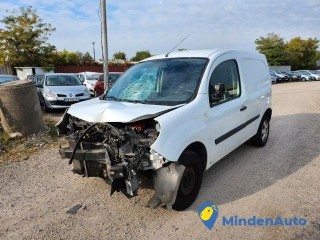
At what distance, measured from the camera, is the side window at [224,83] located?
4.16m

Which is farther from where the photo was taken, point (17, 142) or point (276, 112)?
point (276, 112)

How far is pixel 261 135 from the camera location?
6195 mm

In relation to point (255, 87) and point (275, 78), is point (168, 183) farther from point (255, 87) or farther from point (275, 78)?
point (275, 78)

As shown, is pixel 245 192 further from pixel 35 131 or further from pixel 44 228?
pixel 35 131

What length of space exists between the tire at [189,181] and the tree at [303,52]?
195 ft

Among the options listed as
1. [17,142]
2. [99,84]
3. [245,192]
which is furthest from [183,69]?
[99,84]

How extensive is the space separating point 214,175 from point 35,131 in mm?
4918

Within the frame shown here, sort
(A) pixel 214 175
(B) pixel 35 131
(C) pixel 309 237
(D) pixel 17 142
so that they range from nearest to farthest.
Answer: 1. (C) pixel 309 237
2. (A) pixel 214 175
3. (D) pixel 17 142
4. (B) pixel 35 131

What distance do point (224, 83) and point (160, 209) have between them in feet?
6.88

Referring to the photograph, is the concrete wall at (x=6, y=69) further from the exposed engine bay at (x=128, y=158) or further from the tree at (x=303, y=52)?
the tree at (x=303, y=52)

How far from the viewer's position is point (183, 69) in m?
4.43

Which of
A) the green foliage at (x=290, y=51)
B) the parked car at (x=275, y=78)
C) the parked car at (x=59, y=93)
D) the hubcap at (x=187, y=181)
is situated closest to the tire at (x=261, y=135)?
the hubcap at (x=187, y=181)

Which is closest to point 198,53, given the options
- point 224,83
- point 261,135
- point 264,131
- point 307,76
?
point 224,83

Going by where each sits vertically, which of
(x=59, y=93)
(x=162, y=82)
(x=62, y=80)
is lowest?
(x=59, y=93)
